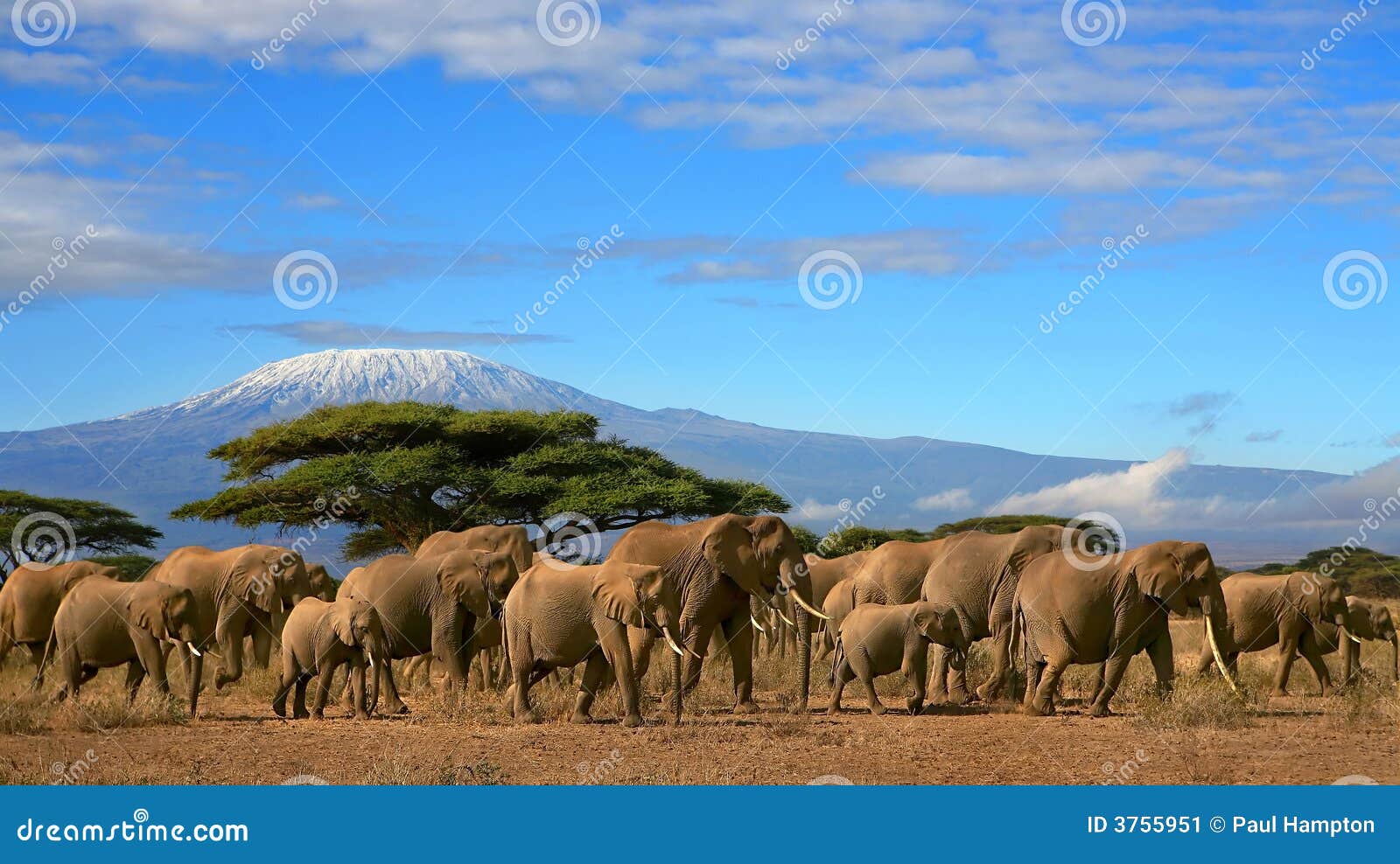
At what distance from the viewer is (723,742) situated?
15.1 metres

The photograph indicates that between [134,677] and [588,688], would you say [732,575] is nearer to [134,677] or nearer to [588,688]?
[588,688]

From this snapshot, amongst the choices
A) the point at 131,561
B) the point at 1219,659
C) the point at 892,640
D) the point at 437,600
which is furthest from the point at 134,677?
the point at 131,561

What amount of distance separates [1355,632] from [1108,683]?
618 cm

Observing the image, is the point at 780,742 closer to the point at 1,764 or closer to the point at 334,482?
the point at 1,764

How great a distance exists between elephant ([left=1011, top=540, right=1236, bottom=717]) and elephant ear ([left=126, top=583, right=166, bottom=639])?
1015 centimetres

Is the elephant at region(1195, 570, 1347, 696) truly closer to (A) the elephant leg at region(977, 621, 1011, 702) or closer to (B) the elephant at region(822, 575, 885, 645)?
(A) the elephant leg at region(977, 621, 1011, 702)

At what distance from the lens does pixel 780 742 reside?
50.0ft

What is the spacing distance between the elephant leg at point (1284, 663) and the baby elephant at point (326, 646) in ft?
38.3

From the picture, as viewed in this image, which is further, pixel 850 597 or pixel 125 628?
pixel 850 597

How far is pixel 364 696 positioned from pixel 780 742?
536 cm

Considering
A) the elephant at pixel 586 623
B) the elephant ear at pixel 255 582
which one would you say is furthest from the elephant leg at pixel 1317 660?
the elephant ear at pixel 255 582

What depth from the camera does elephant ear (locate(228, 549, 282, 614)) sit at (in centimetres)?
2078

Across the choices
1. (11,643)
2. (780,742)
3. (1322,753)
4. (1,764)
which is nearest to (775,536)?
(780,742)

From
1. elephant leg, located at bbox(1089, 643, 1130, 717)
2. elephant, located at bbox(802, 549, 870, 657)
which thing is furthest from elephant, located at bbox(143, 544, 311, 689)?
elephant leg, located at bbox(1089, 643, 1130, 717)
